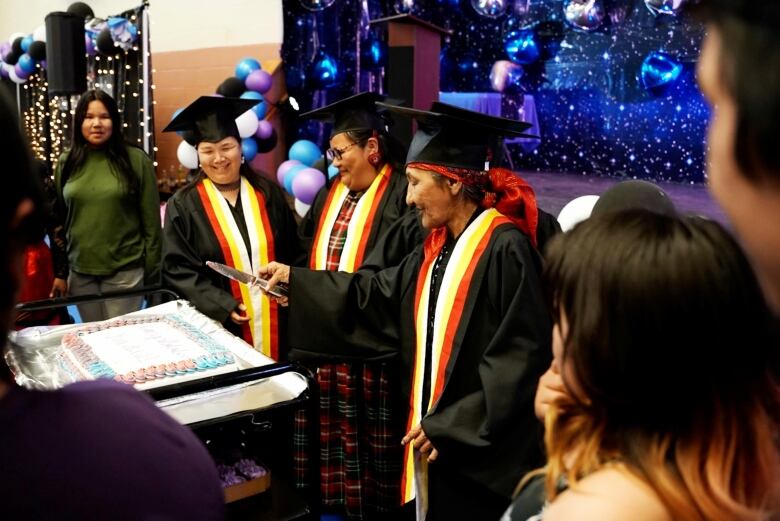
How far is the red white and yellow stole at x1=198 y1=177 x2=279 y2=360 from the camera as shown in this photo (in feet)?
11.3

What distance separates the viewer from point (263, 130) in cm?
586

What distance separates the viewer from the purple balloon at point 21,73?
8.41 meters

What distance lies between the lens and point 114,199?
4.05 m

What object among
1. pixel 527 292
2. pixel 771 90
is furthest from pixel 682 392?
pixel 527 292

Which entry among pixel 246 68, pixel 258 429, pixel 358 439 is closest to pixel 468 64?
pixel 246 68

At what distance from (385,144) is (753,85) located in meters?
2.82

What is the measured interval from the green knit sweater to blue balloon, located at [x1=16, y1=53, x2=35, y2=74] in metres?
4.89

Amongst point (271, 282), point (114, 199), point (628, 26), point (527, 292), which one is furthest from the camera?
point (628, 26)

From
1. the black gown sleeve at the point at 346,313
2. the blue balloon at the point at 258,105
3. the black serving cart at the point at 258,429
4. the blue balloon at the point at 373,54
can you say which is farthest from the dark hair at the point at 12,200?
the blue balloon at the point at 373,54

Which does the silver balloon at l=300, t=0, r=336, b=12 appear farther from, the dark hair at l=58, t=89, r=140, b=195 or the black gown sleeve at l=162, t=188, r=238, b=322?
the black gown sleeve at l=162, t=188, r=238, b=322

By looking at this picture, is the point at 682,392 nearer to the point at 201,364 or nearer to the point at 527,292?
the point at 527,292

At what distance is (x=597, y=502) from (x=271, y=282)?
87.0 inches

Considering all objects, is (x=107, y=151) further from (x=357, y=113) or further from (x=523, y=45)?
(x=523, y=45)

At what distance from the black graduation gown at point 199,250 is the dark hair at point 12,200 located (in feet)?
8.17
